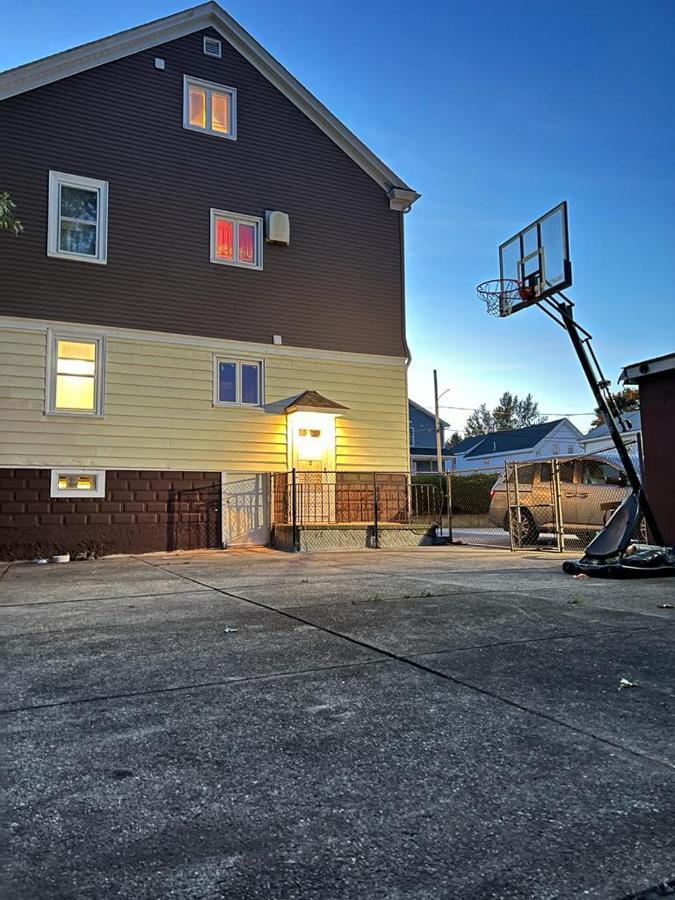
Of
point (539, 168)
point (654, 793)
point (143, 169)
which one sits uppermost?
point (539, 168)

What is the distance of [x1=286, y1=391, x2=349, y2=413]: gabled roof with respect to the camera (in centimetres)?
1248

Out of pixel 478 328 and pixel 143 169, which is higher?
pixel 478 328

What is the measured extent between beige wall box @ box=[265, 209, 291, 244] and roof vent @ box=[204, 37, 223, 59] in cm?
348

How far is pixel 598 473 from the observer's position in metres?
11.4

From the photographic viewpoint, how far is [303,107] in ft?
45.0

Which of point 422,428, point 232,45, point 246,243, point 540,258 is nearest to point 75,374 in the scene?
point 246,243

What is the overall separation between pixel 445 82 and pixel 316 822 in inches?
812

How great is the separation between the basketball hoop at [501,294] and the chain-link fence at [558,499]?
275 centimetres

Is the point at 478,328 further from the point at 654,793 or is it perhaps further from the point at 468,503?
the point at 654,793

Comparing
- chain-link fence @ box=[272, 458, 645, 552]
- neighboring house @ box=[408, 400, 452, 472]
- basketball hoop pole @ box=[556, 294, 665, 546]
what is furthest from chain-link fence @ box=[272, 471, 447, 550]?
neighboring house @ box=[408, 400, 452, 472]

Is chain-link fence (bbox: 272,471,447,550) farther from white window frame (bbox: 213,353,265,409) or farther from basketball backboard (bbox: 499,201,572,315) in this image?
basketball backboard (bbox: 499,201,572,315)

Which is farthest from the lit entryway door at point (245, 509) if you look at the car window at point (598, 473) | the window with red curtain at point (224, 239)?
the car window at point (598, 473)

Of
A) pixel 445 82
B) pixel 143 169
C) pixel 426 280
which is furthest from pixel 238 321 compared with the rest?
pixel 426 280

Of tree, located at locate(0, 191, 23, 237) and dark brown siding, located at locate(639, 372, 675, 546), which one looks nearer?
tree, located at locate(0, 191, 23, 237)
